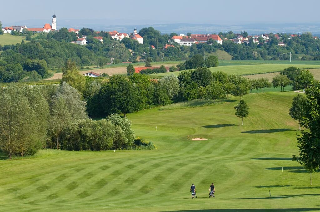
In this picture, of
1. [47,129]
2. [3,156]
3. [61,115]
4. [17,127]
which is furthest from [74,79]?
[17,127]

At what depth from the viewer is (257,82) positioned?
160m

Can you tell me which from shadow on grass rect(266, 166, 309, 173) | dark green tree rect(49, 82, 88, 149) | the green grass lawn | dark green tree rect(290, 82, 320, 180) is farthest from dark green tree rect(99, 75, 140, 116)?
dark green tree rect(290, 82, 320, 180)

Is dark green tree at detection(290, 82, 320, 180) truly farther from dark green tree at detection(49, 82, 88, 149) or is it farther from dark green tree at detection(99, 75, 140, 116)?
dark green tree at detection(99, 75, 140, 116)

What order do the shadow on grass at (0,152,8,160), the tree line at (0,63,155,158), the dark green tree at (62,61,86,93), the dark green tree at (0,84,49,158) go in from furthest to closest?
1. the dark green tree at (62,61,86,93)
2. the shadow on grass at (0,152,8,160)
3. the tree line at (0,63,155,158)
4. the dark green tree at (0,84,49,158)

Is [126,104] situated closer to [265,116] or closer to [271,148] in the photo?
[265,116]

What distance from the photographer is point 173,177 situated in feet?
210

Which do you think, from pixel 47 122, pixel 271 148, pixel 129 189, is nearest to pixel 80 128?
pixel 47 122

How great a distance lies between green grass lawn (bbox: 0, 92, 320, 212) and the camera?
50.8 m

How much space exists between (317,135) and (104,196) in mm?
21370

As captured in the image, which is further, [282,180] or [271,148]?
[271,148]

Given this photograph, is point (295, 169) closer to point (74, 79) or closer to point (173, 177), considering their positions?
point (173, 177)

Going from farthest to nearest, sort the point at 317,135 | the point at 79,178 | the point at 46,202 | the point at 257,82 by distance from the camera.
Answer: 1. the point at 257,82
2. the point at 79,178
3. the point at 46,202
4. the point at 317,135

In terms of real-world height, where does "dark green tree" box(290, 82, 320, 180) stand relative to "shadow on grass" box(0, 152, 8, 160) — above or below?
above

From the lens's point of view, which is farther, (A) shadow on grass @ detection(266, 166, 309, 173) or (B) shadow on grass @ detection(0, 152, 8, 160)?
(B) shadow on grass @ detection(0, 152, 8, 160)
